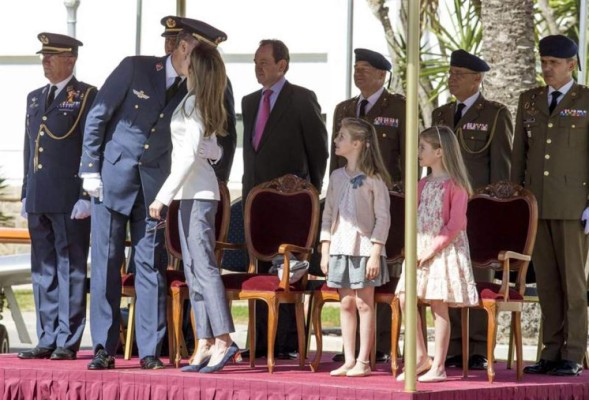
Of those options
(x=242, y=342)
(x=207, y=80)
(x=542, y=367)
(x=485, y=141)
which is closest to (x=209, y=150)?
(x=207, y=80)

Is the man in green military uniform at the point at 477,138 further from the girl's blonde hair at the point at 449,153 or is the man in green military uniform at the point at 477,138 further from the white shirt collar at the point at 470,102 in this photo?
the girl's blonde hair at the point at 449,153

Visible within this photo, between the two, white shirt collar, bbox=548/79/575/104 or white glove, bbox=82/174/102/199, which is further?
white shirt collar, bbox=548/79/575/104

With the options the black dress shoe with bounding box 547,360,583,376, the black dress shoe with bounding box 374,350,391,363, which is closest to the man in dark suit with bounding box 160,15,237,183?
the black dress shoe with bounding box 374,350,391,363

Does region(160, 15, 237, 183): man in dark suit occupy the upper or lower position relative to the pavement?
upper

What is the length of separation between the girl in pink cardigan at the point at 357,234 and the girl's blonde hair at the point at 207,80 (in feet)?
2.33

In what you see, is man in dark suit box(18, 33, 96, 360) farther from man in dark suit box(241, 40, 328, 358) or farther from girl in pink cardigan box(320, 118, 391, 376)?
girl in pink cardigan box(320, 118, 391, 376)

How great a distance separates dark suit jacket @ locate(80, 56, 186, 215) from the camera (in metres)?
9.53

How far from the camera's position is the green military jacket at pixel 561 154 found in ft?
33.0

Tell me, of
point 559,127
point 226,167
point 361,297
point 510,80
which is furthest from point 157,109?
point 510,80

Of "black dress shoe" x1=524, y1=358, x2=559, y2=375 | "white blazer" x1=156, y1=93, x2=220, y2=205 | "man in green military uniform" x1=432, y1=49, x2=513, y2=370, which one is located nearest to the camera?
"white blazer" x1=156, y1=93, x2=220, y2=205

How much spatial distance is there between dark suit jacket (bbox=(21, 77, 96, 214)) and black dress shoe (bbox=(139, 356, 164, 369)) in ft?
3.36

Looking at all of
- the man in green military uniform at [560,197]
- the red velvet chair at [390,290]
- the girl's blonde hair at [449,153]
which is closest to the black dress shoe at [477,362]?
the man in green military uniform at [560,197]

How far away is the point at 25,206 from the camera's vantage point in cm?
1017

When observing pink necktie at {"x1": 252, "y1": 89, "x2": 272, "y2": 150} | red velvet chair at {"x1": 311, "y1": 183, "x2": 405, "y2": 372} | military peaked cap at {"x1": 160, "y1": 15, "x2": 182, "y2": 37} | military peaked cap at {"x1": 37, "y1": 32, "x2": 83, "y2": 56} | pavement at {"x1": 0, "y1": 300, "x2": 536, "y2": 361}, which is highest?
military peaked cap at {"x1": 160, "y1": 15, "x2": 182, "y2": 37}
